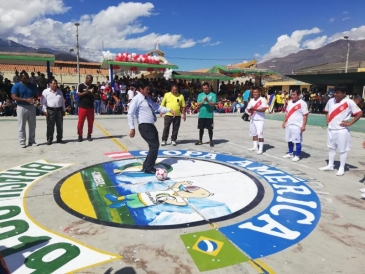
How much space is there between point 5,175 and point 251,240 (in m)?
4.79

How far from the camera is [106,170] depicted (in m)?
5.68

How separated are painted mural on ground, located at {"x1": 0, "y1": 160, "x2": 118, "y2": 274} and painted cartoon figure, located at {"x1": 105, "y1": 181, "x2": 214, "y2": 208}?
1.05m

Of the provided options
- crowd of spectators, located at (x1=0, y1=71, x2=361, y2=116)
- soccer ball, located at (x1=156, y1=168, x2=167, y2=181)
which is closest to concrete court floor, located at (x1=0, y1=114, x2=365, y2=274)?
soccer ball, located at (x1=156, y1=168, x2=167, y2=181)

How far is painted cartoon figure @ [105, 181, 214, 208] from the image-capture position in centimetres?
407

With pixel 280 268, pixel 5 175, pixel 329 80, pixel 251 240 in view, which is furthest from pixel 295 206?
pixel 329 80

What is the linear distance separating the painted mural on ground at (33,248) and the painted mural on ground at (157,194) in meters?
0.55

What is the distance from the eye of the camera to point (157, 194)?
174 inches

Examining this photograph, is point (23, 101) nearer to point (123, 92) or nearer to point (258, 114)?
point (258, 114)

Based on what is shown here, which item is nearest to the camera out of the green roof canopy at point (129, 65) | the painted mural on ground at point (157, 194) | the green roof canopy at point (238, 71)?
the painted mural on ground at point (157, 194)

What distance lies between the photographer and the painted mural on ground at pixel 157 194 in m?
3.67

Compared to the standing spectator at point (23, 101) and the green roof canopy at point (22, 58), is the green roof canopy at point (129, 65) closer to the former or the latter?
the green roof canopy at point (22, 58)

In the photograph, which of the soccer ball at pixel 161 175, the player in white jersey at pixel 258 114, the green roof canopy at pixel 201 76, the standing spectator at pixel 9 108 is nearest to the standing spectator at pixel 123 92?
the green roof canopy at pixel 201 76

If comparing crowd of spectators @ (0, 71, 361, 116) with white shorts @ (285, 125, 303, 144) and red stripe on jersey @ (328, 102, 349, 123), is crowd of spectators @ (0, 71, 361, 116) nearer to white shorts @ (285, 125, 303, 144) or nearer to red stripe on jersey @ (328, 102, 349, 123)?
white shorts @ (285, 125, 303, 144)

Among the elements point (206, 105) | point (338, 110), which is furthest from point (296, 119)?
point (206, 105)
